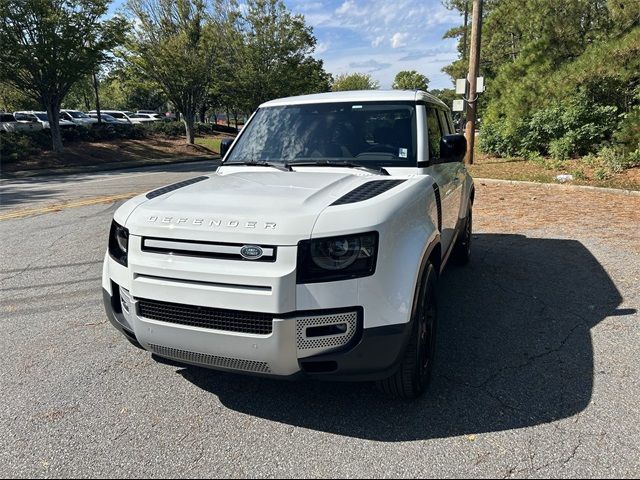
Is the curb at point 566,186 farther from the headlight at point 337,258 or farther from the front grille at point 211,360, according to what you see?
the front grille at point 211,360

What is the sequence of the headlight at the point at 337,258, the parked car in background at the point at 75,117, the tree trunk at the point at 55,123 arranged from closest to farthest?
the headlight at the point at 337,258, the tree trunk at the point at 55,123, the parked car in background at the point at 75,117

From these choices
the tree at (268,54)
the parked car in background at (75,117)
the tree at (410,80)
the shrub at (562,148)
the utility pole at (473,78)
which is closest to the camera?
the shrub at (562,148)

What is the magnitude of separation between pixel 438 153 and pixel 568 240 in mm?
3807

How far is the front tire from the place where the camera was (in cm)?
255

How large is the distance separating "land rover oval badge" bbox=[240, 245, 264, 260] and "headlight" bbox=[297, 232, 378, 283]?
0.19 metres

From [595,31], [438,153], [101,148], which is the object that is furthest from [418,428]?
[101,148]

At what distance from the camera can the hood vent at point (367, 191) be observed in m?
2.46

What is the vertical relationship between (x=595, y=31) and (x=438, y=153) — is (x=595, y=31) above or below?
above

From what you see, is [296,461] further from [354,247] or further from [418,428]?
[354,247]

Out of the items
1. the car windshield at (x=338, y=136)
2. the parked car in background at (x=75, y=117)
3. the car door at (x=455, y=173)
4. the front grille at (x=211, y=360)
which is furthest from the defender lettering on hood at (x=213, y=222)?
the parked car in background at (x=75, y=117)

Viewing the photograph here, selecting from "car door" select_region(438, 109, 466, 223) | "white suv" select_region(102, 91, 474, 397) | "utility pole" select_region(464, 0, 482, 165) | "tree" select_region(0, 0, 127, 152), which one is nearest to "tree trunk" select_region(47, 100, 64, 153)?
"tree" select_region(0, 0, 127, 152)

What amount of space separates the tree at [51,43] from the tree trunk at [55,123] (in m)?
0.04

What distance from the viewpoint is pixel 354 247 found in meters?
2.23

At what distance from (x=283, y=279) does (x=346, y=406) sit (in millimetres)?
1005
